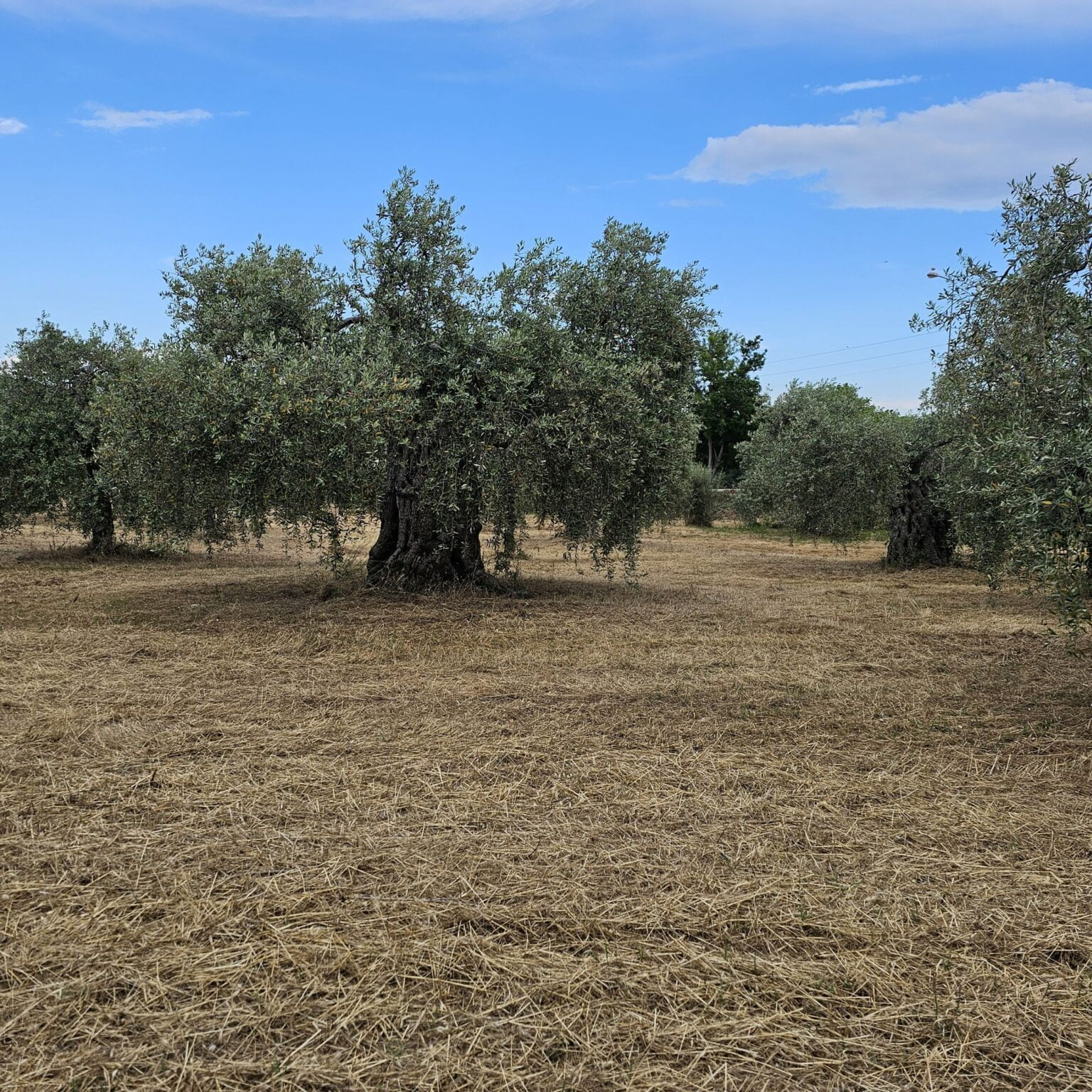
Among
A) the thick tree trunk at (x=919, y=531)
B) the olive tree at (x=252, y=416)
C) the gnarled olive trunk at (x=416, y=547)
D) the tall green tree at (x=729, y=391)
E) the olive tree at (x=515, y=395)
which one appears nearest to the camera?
the olive tree at (x=252, y=416)

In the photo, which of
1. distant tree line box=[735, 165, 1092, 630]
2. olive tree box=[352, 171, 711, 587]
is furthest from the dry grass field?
olive tree box=[352, 171, 711, 587]

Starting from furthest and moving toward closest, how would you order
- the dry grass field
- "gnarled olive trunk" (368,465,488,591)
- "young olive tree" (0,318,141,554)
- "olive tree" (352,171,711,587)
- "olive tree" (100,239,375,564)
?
"young olive tree" (0,318,141,554), "gnarled olive trunk" (368,465,488,591), "olive tree" (352,171,711,587), "olive tree" (100,239,375,564), the dry grass field

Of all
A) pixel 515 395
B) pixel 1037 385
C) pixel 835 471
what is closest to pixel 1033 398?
pixel 1037 385

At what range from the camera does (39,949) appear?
4289mm

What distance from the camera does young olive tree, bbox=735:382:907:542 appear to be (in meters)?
23.4

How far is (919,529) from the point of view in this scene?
24266 mm

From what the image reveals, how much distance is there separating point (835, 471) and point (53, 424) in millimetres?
19239

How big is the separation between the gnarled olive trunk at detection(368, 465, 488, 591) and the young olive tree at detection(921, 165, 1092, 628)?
26.3ft

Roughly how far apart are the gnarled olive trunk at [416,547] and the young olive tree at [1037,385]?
8.01m

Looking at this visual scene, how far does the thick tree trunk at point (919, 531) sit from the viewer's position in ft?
79.0

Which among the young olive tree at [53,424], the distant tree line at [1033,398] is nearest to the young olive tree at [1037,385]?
the distant tree line at [1033,398]

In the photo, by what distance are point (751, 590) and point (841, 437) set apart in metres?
6.70

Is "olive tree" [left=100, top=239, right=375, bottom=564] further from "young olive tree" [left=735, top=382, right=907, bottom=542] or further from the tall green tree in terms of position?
the tall green tree

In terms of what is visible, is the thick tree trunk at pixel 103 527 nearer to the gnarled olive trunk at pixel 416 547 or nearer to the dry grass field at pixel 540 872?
the gnarled olive trunk at pixel 416 547
